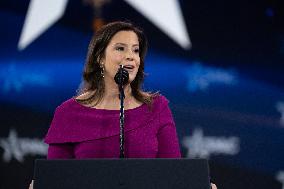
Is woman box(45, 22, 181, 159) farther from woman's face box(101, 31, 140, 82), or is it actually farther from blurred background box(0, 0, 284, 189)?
blurred background box(0, 0, 284, 189)

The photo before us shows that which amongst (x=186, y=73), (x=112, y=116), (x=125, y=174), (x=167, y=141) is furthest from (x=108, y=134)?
(x=186, y=73)

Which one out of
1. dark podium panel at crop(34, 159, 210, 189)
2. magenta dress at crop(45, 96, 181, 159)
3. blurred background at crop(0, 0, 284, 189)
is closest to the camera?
dark podium panel at crop(34, 159, 210, 189)

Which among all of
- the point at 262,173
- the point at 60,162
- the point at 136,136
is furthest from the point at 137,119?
the point at 262,173

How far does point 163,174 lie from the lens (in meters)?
1.25

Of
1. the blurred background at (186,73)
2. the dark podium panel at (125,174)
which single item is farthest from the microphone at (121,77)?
the blurred background at (186,73)

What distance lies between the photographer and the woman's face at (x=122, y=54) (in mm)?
1815

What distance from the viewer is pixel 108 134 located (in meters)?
1.83

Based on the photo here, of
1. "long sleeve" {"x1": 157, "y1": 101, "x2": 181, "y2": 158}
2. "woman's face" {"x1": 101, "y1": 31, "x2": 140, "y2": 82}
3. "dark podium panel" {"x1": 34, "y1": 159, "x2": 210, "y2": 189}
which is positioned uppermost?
"woman's face" {"x1": 101, "y1": 31, "x2": 140, "y2": 82}

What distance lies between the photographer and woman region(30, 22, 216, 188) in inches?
71.6

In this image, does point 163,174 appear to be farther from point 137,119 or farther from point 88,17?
point 88,17

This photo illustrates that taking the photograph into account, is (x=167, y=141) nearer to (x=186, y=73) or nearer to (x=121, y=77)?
(x=121, y=77)

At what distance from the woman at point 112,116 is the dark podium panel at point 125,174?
0.54 m

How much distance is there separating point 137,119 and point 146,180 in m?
0.65

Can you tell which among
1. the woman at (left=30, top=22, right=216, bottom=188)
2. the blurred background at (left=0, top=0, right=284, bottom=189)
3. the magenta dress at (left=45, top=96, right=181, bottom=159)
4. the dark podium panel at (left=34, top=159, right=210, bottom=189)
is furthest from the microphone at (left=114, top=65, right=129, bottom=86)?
the blurred background at (left=0, top=0, right=284, bottom=189)
